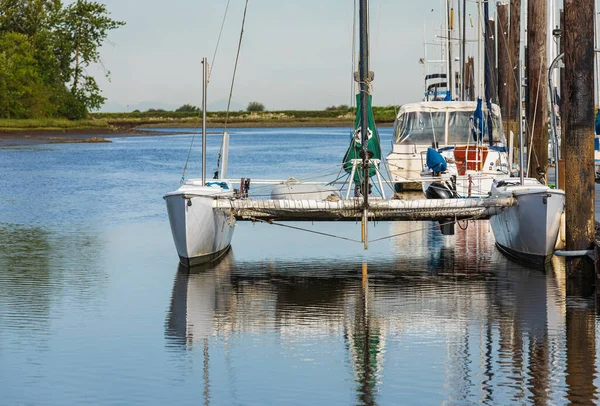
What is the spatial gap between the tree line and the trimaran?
265 feet

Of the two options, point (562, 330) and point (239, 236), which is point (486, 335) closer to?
point (562, 330)

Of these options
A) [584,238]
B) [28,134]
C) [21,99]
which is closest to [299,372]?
[584,238]

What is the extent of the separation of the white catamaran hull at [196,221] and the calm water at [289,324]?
1.07ft

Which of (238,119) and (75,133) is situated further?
(238,119)

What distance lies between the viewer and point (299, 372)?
9.91 meters

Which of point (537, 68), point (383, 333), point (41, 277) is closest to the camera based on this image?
point (383, 333)

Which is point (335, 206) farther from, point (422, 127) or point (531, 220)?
point (422, 127)

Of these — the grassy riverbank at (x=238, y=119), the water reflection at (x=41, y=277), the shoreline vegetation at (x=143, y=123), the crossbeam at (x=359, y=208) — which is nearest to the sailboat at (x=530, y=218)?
the crossbeam at (x=359, y=208)

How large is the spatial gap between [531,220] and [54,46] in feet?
290

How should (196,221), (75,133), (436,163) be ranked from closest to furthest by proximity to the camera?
(196,221) < (436,163) < (75,133)

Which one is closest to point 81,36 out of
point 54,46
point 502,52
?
point 54,46

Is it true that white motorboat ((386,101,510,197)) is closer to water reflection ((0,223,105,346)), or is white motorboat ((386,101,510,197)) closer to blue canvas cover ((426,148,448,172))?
blue canvas cover ((426,148,448,172))

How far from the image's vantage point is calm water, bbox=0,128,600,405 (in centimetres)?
938

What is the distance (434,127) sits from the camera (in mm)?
27500
